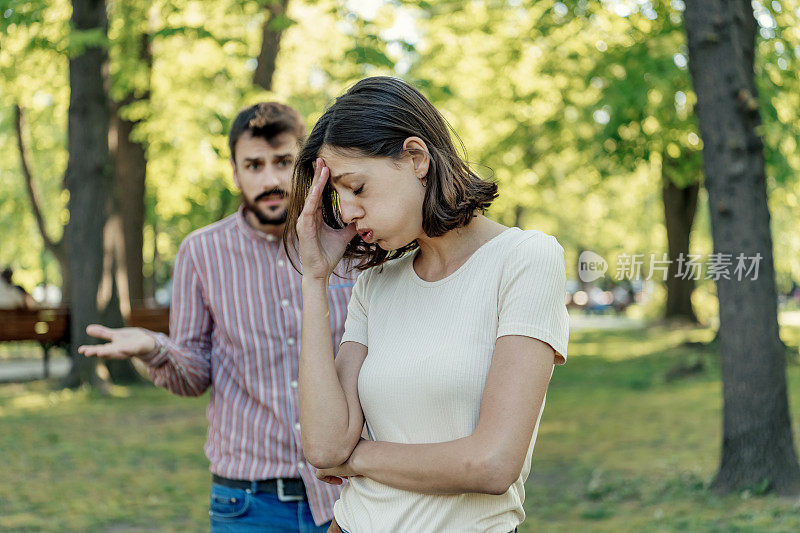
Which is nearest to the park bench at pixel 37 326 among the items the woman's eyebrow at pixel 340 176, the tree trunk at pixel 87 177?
the tree trunk at pixel 87 177

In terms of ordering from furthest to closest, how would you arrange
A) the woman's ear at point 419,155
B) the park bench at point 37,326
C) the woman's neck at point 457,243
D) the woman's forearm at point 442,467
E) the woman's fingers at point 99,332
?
the park bench at point 37,326, the woman's fingers at point 99,332, the woman's neck at point 457,243, the woman's ear at point 419,155, the woman's forearm at point 442,467

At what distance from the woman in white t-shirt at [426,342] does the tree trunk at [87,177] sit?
11.3 meters

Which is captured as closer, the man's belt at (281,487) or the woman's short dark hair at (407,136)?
the woman's short dark hair at (407,136)

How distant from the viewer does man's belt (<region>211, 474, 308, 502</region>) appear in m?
3.14

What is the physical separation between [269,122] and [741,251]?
4.96m

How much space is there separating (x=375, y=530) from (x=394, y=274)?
62cm

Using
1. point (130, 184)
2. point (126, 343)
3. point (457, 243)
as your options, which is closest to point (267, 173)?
point (126, 343)

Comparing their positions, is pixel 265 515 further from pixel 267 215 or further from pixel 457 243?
pixel 457 243

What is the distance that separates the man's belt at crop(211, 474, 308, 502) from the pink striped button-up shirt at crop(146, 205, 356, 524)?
2cm

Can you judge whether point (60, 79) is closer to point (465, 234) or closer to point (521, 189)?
point (521, 189)

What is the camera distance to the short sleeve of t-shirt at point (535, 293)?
2.04 meters

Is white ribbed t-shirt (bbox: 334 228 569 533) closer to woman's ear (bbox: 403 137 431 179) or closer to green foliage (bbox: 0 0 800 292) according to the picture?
woman's ear (bbox: 403 137 431 179)

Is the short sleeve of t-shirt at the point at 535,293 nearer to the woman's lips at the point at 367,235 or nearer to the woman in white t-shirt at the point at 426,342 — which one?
the woman in white t-shirt at the point at 426,342

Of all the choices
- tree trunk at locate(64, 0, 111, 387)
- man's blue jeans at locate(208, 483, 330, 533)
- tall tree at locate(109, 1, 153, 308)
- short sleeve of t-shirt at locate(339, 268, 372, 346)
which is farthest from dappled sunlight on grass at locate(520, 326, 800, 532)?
tall tree at locate(109, 1, 153, 308)
